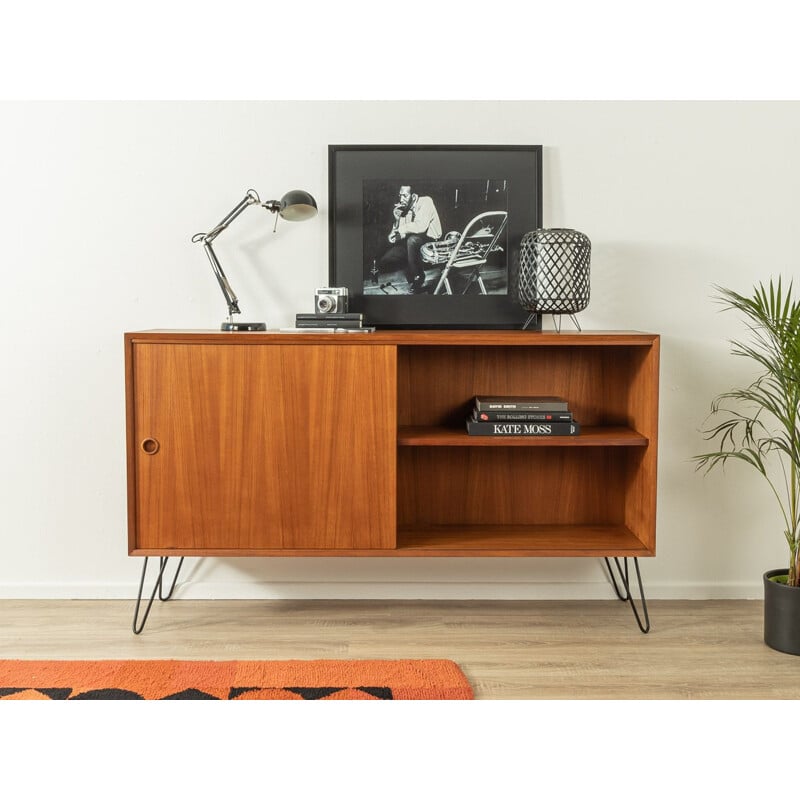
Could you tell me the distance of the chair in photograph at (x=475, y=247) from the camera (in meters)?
3.25

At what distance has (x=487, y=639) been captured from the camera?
297 cm

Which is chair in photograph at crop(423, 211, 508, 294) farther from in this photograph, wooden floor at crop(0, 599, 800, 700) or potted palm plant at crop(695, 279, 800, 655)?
wooden floor at crop(0, 599, 800, 700)

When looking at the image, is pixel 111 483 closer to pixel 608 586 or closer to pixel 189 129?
pixel 189 129

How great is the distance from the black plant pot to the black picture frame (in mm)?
1307

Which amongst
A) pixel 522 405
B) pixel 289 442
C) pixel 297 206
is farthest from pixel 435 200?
pixel 289 442

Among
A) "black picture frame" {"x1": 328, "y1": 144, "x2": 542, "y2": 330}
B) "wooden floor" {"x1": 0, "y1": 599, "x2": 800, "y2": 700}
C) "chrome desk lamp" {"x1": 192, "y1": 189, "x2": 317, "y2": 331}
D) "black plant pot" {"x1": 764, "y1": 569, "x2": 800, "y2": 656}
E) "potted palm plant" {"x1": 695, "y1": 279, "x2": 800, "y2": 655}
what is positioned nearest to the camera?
"wooden floor" {"x1": 0, "y1": 599, "x2": 800, "y2": 700}

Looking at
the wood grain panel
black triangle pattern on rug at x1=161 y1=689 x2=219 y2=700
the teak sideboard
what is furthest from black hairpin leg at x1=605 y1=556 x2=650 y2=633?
black triangle pattern on rug at x1=161 y1=689 x2=219 y2=700

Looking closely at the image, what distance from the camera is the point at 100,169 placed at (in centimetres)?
325

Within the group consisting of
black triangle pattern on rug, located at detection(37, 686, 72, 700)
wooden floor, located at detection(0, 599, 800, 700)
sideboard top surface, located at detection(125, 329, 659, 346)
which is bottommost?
wooden floor, located at detection(0, 599, 800, 700)

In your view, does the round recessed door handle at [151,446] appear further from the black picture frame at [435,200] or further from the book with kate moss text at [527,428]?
the book with kate moss text at [527,428]

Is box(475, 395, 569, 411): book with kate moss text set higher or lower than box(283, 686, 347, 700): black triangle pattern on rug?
higher

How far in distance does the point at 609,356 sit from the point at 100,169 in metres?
2.05

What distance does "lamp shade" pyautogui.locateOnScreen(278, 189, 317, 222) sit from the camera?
10.1 ft

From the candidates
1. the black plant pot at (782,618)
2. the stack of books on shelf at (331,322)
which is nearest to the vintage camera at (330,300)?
the stack of books on shelf at (331,322)
